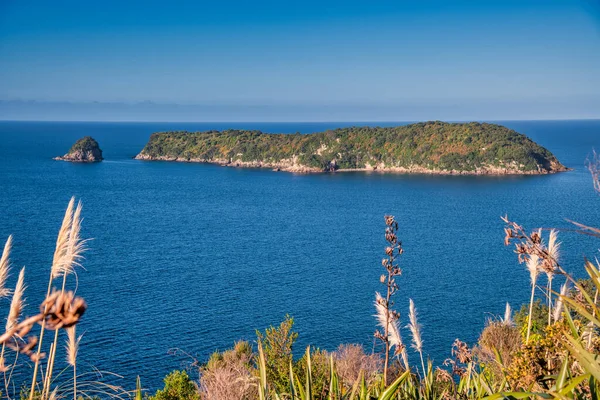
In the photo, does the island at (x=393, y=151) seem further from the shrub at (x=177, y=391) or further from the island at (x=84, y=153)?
the shrub at (x=177, y=391)

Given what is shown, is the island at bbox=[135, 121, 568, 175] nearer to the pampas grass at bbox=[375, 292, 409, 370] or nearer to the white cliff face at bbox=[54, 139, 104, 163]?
the white cliff face at bbox=[54, 139, 104, 163]

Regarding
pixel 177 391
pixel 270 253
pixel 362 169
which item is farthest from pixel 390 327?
pixel 362 169

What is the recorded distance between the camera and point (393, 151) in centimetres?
9431

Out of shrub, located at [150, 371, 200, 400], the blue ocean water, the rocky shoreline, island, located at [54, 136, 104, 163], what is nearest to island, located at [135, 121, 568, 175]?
the rocky shoreline

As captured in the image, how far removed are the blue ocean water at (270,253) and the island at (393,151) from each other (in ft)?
24.7

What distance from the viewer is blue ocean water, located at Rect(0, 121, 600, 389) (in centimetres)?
2516

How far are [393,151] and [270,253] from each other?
58.2 metres

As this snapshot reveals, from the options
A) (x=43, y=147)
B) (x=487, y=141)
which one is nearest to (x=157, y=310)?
(x=487, y=141)

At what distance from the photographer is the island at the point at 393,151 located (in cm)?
8562

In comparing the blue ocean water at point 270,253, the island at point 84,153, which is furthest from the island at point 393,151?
the island at point 84,153

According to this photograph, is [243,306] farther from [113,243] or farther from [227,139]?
[227,139]

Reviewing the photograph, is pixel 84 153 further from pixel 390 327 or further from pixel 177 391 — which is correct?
pixel 390 327

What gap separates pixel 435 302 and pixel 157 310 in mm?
13603

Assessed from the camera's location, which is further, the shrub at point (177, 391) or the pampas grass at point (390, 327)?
the shrub at point (177, 391)
